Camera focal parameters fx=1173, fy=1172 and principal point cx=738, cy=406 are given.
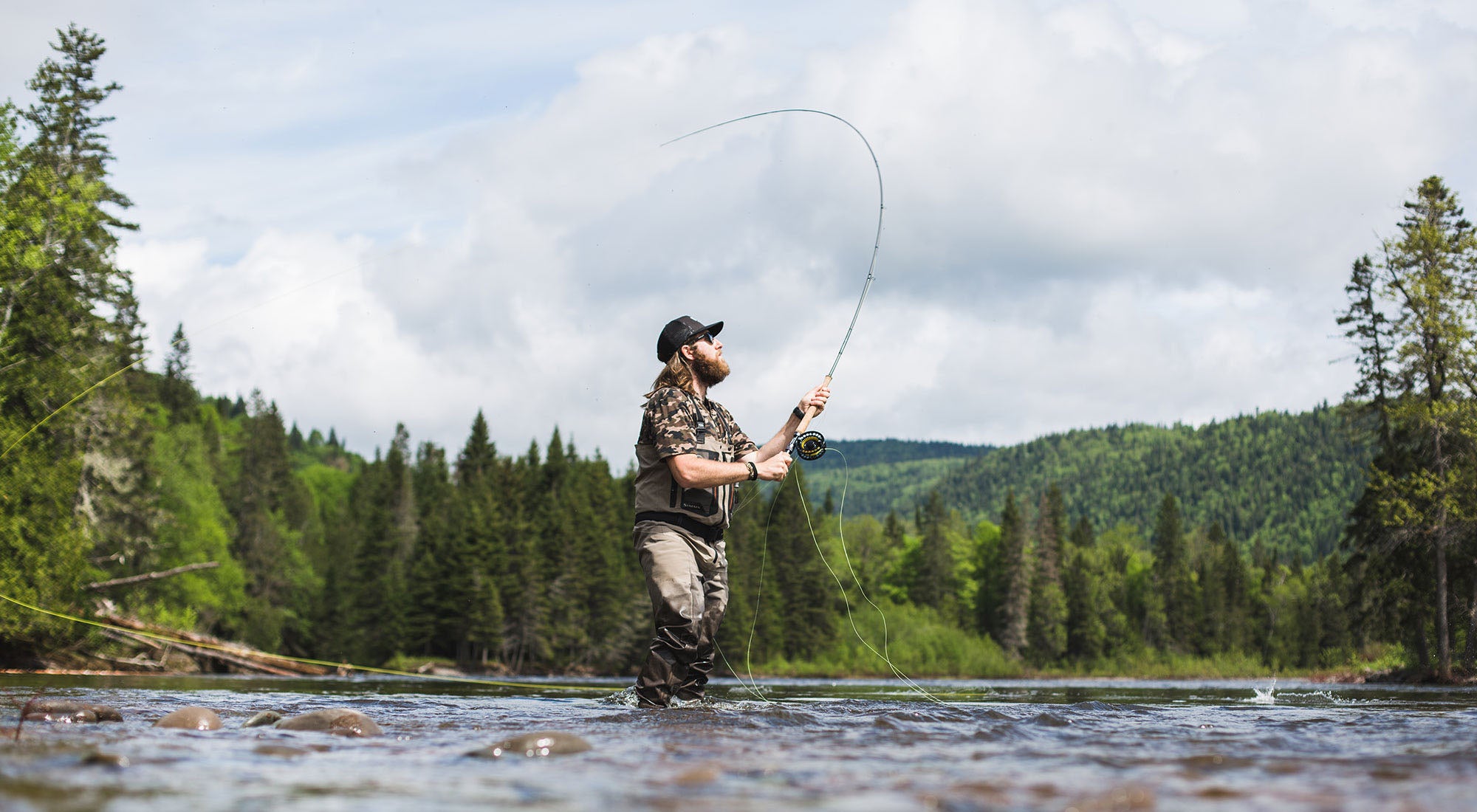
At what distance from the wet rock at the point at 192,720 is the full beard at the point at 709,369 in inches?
134

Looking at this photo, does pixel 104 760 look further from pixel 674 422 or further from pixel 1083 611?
pixel 1083 611

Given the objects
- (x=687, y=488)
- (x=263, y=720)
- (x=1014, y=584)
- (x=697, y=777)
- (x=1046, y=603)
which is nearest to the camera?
(x=697, y=777)

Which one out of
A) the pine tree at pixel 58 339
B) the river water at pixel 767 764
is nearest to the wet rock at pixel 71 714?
the river water at pixel 767 764

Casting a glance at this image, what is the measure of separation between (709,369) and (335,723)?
10.2 feet

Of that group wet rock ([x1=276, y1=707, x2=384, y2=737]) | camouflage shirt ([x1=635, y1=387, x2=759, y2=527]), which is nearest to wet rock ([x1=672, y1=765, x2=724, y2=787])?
wet rock ([x1=276, y1=707, x2=384, y2=737])

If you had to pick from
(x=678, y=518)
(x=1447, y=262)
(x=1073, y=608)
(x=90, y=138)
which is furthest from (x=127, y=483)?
(x=1073, y=608)

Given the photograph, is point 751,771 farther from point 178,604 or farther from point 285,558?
point 285,558

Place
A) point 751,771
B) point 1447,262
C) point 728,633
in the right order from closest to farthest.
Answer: point 751,771 < point 1447,262 < point 728,633

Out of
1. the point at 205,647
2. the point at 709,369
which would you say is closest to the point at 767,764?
the point at 709,369

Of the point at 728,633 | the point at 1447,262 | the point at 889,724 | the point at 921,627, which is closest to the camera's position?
the point at 889,724

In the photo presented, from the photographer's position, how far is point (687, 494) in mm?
7297

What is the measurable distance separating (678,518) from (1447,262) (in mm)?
31076

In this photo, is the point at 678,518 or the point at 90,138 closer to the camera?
the point at 678,518

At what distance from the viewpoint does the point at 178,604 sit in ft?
139
